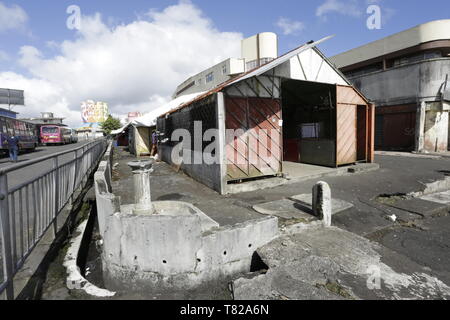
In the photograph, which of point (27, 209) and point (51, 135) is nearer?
point (27, 209)

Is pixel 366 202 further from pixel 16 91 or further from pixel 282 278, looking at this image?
pixel 16 91

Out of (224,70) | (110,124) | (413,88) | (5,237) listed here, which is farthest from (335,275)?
(110,124)

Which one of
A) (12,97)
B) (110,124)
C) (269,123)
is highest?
(12,97)

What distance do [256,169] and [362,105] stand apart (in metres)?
6.26

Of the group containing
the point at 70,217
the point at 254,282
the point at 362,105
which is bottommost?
the point at 254,282

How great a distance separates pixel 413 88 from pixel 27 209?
63.6ft

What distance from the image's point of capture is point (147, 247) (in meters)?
3.41

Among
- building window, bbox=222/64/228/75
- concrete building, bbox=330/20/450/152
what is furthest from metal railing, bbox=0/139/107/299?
building window, bbox=222/64/228/75

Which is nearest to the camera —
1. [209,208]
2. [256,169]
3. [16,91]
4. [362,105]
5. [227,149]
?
[209,208]

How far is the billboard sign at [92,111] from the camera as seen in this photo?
7320cm

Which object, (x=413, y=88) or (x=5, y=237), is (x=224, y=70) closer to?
(x=413, y=88)

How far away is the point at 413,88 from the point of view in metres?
15.1
